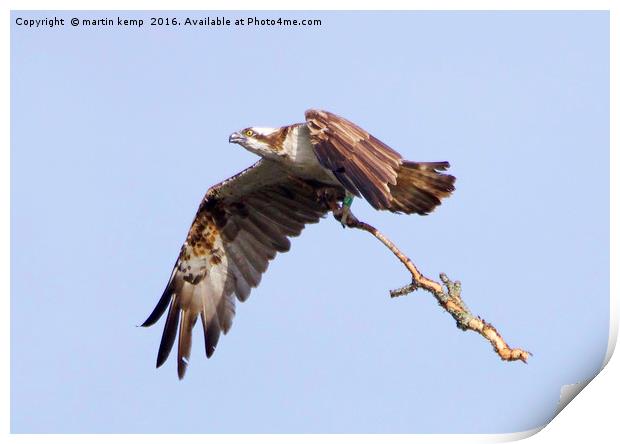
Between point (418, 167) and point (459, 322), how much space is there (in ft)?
4.59

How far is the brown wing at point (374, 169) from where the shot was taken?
6.28 metres

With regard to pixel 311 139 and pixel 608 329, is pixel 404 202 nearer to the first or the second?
pixel 311 139

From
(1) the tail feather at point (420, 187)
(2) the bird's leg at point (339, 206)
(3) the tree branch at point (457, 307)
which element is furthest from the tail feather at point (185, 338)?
(3) the tree branch at point (457, 307)

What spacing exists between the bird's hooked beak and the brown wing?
0.55 meters

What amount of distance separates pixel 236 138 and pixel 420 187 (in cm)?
112

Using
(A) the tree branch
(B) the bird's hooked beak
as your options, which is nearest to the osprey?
(B) the bird's hooked beak

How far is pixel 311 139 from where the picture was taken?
22.0ft

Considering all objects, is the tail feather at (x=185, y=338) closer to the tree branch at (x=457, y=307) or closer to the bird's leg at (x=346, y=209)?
the bird's leg at (x=346, y=209)

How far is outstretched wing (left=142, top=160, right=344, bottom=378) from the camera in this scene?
7.62m

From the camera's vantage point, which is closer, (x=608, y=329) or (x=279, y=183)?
(x=608, y=329)
